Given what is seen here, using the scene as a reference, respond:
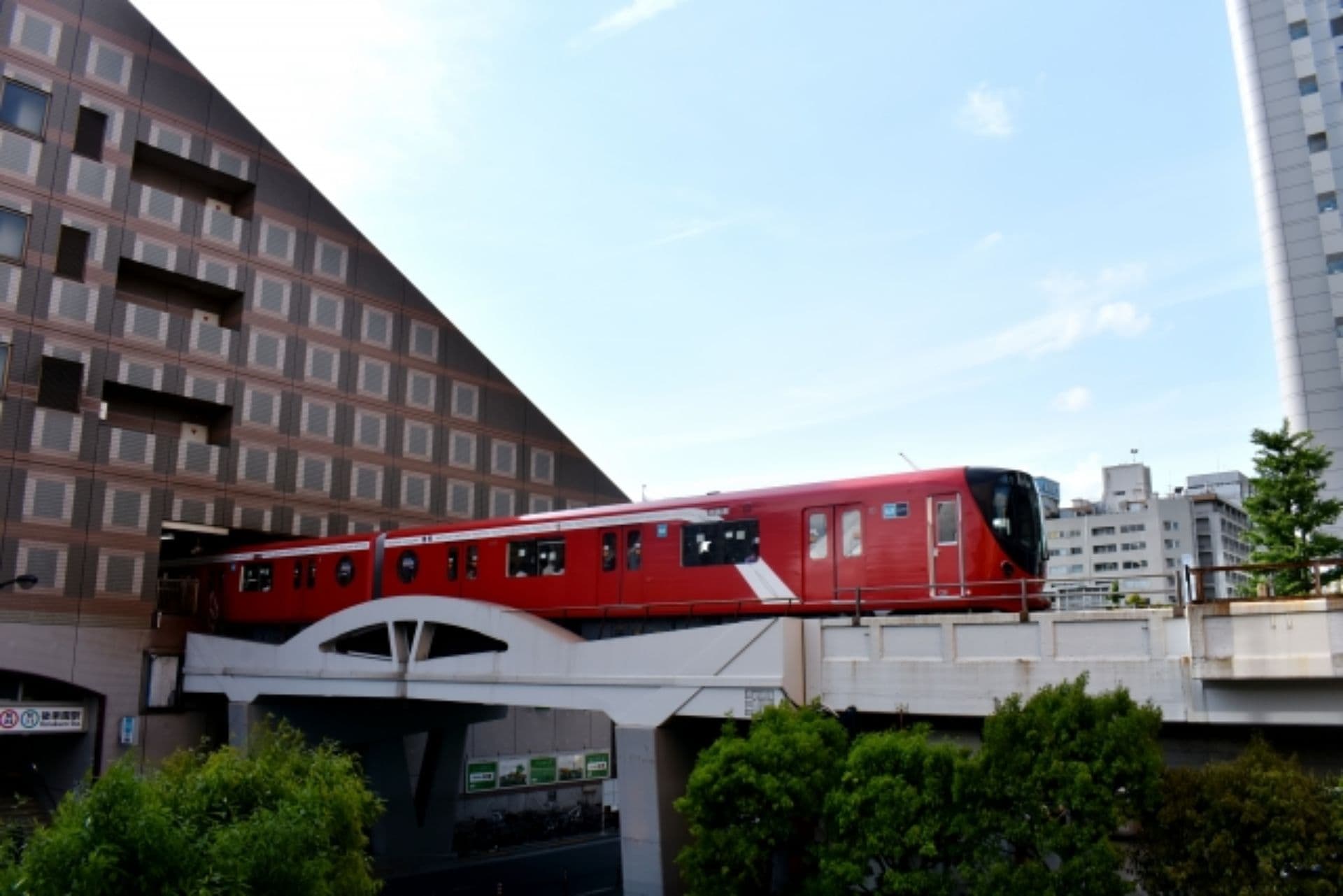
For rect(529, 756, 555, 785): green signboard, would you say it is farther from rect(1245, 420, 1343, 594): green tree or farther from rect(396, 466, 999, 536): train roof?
rect(1245, 420, 1343, 594): green tree

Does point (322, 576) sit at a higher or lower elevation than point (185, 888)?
higher

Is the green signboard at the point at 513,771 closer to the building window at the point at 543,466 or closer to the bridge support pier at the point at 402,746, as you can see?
the bridge support pier at the point at 402,746

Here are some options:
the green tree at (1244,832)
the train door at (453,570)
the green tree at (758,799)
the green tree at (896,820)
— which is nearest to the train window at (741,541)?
the green tree at (758,799)

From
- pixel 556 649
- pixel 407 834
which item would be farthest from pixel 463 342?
pixel 556 649

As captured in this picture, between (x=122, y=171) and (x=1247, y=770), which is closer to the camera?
(x=1247, y=770)

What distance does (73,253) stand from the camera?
38438mm


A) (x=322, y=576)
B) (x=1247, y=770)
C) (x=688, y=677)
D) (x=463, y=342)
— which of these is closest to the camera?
(x=1247, y=770)

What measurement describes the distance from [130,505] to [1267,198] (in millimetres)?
58024

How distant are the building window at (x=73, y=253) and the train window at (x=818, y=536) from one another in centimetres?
2984

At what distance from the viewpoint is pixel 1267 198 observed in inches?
2288

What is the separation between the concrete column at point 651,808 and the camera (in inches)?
832

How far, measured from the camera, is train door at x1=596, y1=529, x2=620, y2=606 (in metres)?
26.0

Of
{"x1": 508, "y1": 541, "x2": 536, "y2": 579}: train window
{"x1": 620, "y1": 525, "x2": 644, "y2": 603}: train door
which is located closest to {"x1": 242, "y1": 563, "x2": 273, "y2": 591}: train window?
{"x1": 508, "y1": 541, "x2": 536, "y2": 579}: train window

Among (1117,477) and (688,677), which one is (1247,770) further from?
(1117,477)
